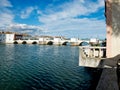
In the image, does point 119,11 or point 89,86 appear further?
point 89,86

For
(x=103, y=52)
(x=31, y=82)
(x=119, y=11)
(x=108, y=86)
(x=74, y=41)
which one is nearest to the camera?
(x=108, y=86)

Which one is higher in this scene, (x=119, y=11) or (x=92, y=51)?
(x=119, y=11)

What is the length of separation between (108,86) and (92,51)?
1223 centimetres

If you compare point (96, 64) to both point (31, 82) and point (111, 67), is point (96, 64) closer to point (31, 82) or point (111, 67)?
point (111, 67)

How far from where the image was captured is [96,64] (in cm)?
1850

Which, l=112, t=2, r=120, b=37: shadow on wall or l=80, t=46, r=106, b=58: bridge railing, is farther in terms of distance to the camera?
l=80, t=46, r=106, b=58: bridge railing

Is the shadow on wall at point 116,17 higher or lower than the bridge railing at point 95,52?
higher

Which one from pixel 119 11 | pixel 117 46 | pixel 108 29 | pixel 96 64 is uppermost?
pixel 119 11

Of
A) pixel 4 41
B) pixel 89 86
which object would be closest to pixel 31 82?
pixel 89 86

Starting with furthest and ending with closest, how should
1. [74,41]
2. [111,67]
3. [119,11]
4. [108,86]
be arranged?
[74,41], [119,11], [111,67], [108,86]

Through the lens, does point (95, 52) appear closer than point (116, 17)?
No

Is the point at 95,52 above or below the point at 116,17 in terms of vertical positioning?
below

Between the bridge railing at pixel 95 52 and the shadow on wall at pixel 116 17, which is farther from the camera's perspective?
the bridge railing at pixel 95 52

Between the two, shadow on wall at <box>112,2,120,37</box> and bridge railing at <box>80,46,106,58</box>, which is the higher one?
shadow on wall at <box>112,2,120,37</box>
